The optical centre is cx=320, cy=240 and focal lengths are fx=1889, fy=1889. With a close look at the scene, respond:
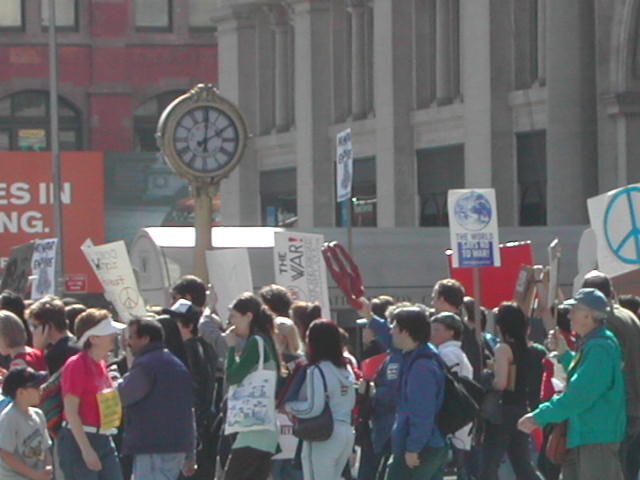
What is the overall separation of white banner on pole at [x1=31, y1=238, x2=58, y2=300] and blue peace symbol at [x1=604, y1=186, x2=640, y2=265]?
7.72 m

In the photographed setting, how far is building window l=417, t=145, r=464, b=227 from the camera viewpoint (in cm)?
3341

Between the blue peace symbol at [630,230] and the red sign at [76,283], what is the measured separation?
24.0 m

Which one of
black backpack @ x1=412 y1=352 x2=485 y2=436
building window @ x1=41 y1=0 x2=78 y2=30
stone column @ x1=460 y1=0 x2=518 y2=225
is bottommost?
black backpack @ x1=412 y1=352 x2=485 y2=436

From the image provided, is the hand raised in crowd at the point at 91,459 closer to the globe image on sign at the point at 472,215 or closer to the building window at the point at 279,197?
the globe image on sign at the point at 472,215

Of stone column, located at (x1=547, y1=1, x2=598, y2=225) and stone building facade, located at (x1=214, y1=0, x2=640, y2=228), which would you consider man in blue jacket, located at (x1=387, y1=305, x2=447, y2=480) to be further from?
stone column, located at (x1=547, y1=1, x2=598, y2=225)

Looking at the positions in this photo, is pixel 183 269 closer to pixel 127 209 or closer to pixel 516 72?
pixel 516 72

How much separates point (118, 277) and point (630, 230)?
622 centimetres

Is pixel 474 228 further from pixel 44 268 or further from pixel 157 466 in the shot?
pixel 157 466

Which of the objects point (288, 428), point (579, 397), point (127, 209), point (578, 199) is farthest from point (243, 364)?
point (127, 209)

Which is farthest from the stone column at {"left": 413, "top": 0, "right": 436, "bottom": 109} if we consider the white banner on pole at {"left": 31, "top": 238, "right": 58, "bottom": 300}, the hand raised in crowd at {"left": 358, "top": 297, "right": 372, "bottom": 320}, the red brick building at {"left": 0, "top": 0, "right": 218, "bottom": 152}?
the hand raised in crowd at {"left": 358, "top": 297, "right": 372, "bottom": 320}

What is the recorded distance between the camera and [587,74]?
28766mm

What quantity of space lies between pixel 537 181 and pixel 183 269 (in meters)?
8.93

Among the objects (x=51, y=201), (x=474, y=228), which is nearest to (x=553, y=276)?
(x=474, y=228)

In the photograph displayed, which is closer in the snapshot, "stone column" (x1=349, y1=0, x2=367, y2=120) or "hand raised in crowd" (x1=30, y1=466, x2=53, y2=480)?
"hand raised in crowd" (x1=30, y1=466, x2=53, y2=480)
